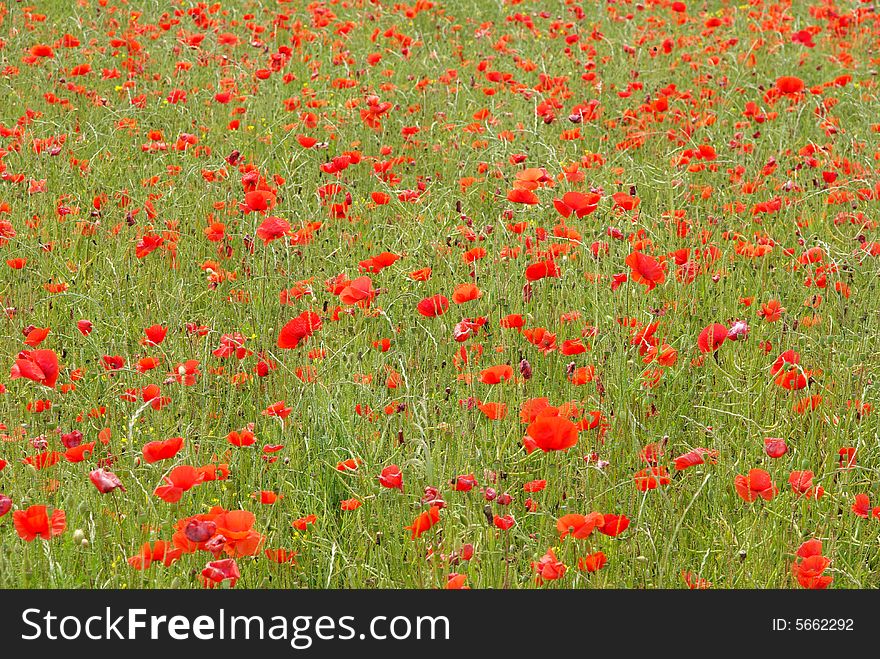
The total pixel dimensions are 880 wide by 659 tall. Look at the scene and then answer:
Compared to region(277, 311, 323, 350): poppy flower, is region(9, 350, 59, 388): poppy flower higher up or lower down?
higher up

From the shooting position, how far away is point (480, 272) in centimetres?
338

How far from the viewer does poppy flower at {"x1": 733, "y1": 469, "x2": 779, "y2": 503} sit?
6.27 ft

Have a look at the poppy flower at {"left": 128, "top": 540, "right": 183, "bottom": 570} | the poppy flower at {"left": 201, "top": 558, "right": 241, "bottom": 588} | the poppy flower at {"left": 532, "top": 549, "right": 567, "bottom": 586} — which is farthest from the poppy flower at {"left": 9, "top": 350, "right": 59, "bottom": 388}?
the poppy flower at {"left": 532, "top": 549, "right": 567, "bottom": 586}

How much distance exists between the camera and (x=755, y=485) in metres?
1.92

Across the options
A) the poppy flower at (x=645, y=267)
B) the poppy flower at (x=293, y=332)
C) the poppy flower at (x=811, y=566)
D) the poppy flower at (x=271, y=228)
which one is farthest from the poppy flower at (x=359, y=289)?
the poppy flower at (x=811, y=566)

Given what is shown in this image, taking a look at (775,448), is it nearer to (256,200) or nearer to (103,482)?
(103,482)

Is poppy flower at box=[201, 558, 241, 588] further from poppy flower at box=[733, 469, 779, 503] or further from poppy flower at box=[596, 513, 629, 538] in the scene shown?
poppy flower at box=[733, 469, 779, 503]

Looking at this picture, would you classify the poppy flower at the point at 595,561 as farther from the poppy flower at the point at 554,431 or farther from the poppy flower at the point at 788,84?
the poppy flower at the point at 788,84

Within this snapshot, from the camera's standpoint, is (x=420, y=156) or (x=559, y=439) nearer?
(x=559, y=439)

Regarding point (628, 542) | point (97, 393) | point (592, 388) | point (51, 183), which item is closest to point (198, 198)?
point (51, 183)

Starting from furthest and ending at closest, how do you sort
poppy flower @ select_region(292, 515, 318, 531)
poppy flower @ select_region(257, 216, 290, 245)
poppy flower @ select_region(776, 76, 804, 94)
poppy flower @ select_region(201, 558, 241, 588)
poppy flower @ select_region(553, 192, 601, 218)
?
poppy flower @ select_region(776, 76, 804, 94) < poppy flower @ select_region(257, 216, 290, 245) < poppy flower @ select_region(553, 192, 601, 218) < poppy flower @ select_region(292, 515, 318, 531) < poppy flower @ select_region(201, 558, 241, 588)

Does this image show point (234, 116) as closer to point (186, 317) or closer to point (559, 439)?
point (186, 317)

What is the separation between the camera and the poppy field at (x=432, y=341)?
6.74ft

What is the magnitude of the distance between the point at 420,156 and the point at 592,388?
2340mm
